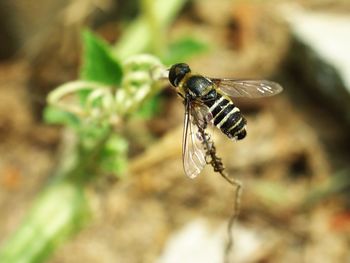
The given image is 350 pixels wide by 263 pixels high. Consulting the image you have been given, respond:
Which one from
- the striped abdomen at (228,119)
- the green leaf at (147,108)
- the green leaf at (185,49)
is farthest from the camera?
the green leaf at (185,49)

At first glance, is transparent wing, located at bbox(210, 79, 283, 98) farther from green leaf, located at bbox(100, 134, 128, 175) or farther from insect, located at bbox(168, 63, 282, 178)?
green leaf, located at bbox(100, 134, 128, 175)

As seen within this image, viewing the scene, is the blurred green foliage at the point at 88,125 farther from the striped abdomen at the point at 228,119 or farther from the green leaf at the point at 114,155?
the striped abdomen at the point at 228,119

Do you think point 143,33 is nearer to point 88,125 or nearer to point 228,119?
point 88,125

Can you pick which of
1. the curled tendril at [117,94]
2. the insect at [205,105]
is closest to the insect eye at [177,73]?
the insect at [205,105]

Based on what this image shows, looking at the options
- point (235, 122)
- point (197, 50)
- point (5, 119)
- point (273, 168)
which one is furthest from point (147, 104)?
point (5, 119)

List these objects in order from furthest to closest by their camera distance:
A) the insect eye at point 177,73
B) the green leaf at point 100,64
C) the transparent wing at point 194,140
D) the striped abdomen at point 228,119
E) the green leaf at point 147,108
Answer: the green leaf at point 147,108 → the green leaf at point 100,64 → the insect eye at point 177,73 → the striped abdomen at point 228,119 → the transparent wing at point 194,140

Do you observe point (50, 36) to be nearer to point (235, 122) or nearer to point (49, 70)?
point (49, 70)

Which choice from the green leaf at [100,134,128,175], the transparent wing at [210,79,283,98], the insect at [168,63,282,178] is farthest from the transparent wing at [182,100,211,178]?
the green leaf at [100,134,128,175]
